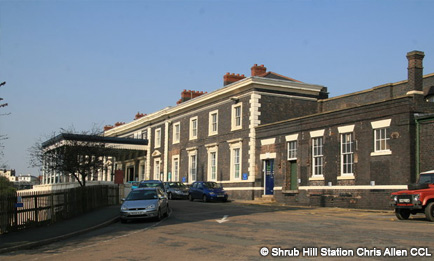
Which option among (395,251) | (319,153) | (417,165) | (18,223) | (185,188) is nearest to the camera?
(395,251)


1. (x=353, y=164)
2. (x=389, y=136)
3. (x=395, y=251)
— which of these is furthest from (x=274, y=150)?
(x=395, y=251)

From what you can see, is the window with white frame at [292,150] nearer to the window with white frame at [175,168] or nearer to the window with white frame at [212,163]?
the window with white frame at [212,163]

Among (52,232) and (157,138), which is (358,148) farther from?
(157,138)

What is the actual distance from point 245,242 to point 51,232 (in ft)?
24.7

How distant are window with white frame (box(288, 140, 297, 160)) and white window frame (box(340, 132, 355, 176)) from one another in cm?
457

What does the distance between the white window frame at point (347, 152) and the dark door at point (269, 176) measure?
7.53 m

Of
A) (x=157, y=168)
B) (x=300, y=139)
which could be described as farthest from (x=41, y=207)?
(x=157, y=168)

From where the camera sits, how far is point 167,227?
18656mm

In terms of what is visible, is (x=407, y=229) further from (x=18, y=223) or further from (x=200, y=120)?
(x=200, y=120)

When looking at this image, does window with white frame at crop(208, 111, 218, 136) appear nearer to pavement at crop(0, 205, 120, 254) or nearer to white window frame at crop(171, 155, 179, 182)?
white window frame at crop(171, 155, 179, 182)

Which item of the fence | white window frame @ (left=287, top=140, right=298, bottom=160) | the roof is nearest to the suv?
white window frame @ (left=287, top=140, right=298, bottom=160)

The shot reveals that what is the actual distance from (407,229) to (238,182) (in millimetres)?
23607

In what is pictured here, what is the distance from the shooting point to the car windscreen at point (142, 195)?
22.4 metres

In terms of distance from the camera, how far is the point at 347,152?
94.9ft
